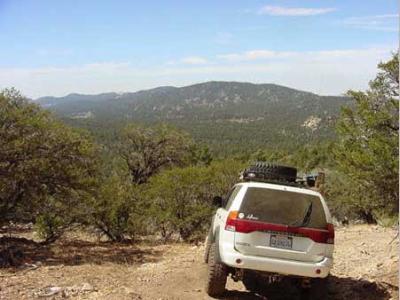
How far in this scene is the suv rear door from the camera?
7520 mm

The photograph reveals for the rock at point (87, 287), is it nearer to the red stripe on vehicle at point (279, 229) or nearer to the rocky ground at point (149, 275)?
the rocky ground at point (149, 275)

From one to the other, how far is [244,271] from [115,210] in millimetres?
9663

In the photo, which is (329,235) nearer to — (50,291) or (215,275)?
(215,275)

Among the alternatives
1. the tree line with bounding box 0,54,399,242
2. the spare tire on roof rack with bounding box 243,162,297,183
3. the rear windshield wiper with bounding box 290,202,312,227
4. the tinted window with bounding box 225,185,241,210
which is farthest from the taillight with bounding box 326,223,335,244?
the tree line with bounding box 0,54,399,242

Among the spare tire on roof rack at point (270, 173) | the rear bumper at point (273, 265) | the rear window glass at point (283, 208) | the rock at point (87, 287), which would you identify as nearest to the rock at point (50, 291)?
the rock at point (87, 287)

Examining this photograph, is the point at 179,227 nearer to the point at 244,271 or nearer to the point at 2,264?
the point at 2,264

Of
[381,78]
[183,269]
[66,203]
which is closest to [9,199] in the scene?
[66,203]

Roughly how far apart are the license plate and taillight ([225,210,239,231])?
0.54 meters

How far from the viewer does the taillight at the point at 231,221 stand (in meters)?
7.63

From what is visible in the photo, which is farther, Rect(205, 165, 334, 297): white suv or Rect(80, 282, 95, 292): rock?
Rect(80, 282, 95, 292): rock

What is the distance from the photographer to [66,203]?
15141 mm

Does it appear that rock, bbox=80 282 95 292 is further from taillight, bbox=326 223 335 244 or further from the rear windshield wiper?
taillight, bbox=326 223 335 244

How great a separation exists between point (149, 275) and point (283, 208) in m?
3.66

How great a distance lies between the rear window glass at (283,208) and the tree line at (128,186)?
9.97ft
